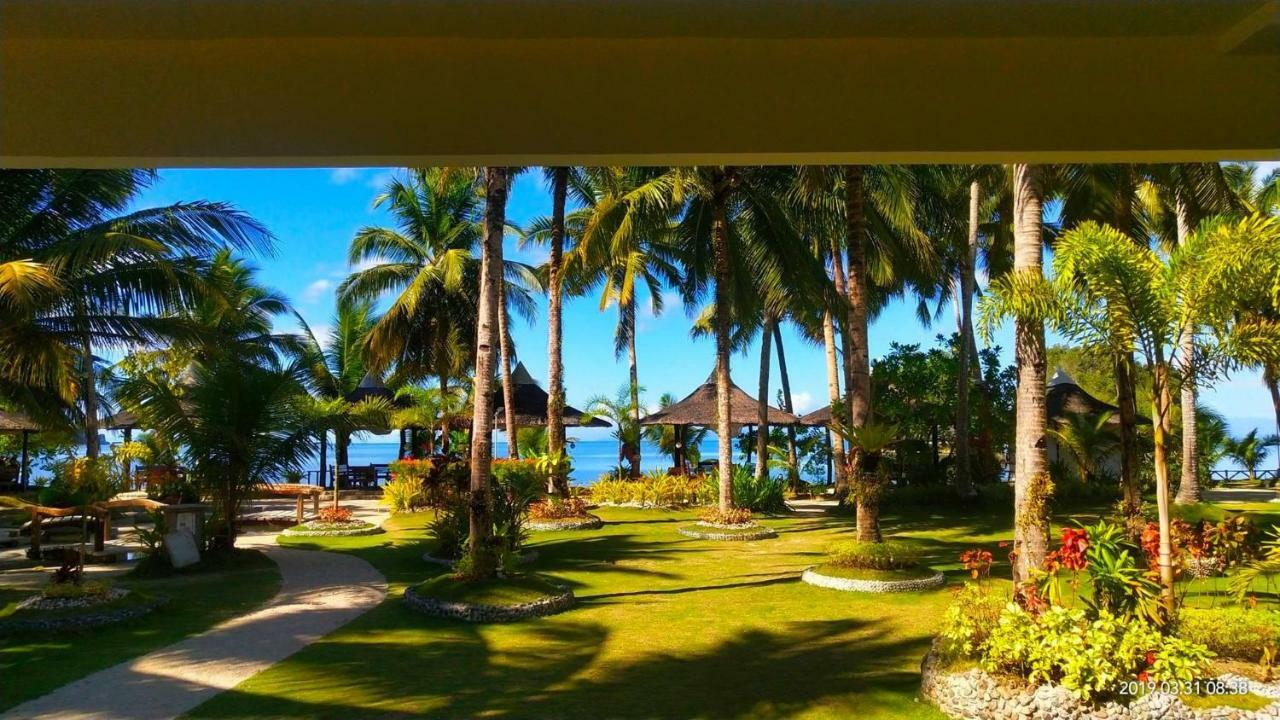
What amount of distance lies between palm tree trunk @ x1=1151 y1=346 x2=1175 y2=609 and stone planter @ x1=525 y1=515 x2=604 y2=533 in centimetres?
1061

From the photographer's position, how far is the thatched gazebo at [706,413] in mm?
22688

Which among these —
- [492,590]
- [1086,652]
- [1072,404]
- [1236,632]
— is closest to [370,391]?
[492,590]

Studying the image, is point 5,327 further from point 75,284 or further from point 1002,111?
point 1002,111

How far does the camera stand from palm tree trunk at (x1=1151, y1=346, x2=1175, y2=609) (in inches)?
220

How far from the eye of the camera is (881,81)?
3.10 meters

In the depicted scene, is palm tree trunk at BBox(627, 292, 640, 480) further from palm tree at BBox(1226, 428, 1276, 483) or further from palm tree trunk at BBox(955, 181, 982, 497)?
palm tree at BBox(1226, 428, 1276, 483)

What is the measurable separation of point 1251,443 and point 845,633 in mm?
26969

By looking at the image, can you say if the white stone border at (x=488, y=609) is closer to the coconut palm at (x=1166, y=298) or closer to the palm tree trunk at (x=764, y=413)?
the coconut palm at (x=1166, y=298)

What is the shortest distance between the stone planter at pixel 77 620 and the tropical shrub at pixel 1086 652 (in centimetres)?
784

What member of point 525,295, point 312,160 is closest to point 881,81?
point 312,160

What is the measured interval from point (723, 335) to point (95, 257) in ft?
33.4

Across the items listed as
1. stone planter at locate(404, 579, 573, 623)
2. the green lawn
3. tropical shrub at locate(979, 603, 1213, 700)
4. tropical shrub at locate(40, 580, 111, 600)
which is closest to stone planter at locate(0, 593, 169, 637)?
tropical shrub at locate(40, 580, 111, 600)

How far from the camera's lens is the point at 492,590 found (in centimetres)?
833

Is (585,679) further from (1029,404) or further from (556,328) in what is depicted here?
(556,328)
